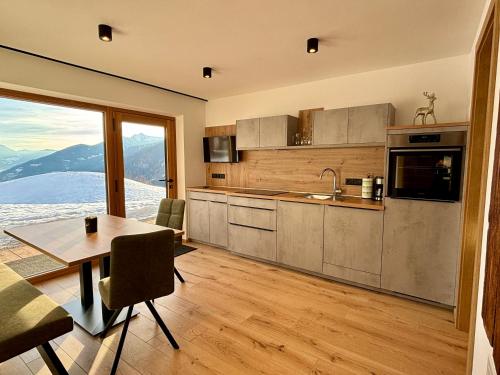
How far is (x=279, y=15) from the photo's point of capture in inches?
81.3

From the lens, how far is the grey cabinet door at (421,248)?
2.44 m

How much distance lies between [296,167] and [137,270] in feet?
8.91

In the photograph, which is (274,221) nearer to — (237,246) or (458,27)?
(237,246)

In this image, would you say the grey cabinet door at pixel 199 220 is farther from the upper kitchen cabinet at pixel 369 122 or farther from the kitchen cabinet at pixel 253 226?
the upper kitchen cabinet at pixel 369 122

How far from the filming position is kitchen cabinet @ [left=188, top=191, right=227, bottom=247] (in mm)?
4077

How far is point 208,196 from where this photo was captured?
13.9 ft

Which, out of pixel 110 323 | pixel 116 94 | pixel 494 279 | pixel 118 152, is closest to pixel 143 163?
pixel 118 152

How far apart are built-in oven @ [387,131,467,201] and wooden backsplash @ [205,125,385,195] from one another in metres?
0.58

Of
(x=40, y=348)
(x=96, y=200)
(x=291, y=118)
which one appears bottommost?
(x=40, y=348)

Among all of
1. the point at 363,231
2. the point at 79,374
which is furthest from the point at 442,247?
the point at 79,374

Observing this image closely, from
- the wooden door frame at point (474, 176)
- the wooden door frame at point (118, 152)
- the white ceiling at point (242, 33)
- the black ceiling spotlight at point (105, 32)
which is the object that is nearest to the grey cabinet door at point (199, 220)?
the wooden door frame at point (118, 152)

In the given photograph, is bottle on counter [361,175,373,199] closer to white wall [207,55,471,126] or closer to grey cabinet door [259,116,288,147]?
white wall [207,55,471,126]

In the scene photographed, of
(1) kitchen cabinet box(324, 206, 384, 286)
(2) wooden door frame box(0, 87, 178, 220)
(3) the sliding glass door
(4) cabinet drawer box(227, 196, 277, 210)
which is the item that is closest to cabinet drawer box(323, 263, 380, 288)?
(1) kitchen cabinet box(324, 206, 384, 286)

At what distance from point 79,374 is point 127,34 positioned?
2650 mm
